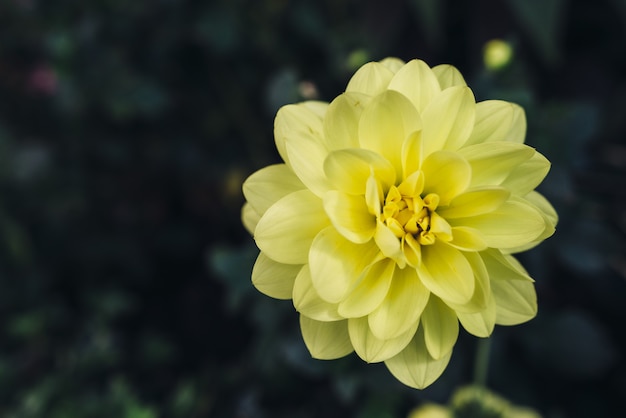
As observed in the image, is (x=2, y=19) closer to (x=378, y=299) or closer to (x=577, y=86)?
(x=378, y=299)

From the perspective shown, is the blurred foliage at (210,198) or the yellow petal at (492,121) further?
the blurred foliage at (210,198)

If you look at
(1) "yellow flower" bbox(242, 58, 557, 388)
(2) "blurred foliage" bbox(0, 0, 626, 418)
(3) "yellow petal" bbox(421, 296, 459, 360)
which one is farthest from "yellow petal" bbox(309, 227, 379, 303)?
(2) "blurred foliage" bbox(0, 0, 626, 418)

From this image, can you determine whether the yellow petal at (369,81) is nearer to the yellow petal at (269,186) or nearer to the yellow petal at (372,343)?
the yellow petal at (269,186)

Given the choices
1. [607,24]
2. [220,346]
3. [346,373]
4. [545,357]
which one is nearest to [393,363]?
[346,373]

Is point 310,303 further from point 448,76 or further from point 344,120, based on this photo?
point 448,76

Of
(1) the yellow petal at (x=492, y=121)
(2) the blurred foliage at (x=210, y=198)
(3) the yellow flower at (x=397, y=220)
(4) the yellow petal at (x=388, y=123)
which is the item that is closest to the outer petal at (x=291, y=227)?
(3) the yellow flower at (x=397, y=220)

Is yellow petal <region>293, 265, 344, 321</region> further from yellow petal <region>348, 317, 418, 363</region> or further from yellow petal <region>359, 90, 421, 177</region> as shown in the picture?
yellow petal <region>359, 90, 421, 177</region>

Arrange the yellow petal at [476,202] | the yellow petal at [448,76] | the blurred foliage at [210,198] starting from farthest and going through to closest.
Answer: the blurred foliage at [210,198], the yellow petal at [448,76], the yellow petal at [476,202]
